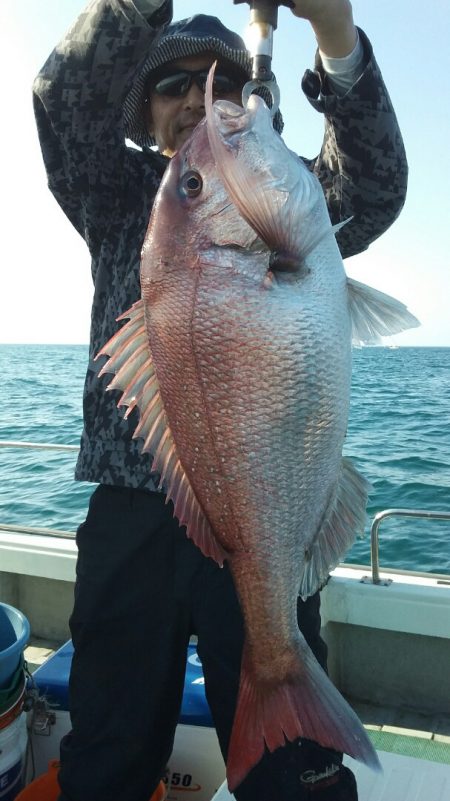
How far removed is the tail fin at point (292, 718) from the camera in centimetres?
150

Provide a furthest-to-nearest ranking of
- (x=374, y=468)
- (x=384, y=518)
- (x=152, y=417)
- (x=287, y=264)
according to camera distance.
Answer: (x=374, y=468) < (x=384, y=518) < (x=152, y=417) < (x=287, y=264)

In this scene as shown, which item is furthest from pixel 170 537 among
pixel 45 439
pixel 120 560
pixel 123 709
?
pixel 45 439

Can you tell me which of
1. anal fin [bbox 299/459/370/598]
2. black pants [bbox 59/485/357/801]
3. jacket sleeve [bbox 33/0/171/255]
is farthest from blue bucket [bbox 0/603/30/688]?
jacket sleeve [bbox 33/0/171/255]

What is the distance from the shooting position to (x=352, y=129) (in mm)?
1922

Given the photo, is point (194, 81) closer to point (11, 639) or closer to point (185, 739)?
point (11, 639)

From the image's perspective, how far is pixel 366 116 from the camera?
74.7 inches

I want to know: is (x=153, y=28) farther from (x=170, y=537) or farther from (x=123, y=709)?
(x=123, y=709)

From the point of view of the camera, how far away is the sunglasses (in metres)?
2.16

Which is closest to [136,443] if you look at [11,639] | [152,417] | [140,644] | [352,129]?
[152,417]

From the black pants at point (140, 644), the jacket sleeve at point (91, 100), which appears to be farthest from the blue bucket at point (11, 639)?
the jacket sleeve at point (91, 100)

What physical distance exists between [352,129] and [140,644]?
1.71m

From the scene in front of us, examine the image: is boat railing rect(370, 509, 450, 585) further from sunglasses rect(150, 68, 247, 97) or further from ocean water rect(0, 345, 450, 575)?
sunglasses rect(150, 68, 247, 97)

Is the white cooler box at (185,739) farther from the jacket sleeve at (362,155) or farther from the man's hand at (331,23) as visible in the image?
the man's hand at (331,23)

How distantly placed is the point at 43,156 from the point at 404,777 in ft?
8.59
